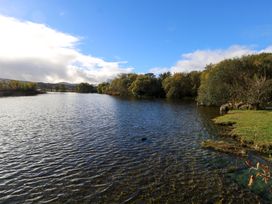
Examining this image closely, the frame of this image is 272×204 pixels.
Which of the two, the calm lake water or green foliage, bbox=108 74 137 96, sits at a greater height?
green foliage, bbox=108 74 137 96

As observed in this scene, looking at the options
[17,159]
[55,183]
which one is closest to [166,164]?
[55,183]

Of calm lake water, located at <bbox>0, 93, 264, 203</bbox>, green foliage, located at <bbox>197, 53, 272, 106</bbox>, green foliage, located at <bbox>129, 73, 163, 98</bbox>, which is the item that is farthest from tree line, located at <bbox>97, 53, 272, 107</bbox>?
calm lake water, located at <bbox>0, 93, 264, 203</bbox>

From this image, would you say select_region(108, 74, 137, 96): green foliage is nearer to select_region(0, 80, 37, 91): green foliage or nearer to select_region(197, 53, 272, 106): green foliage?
select_region(0, 80, 37, 91): green foliage

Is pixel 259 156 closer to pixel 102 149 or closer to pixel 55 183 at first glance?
pixel 102 149

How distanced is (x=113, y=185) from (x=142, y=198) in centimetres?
250

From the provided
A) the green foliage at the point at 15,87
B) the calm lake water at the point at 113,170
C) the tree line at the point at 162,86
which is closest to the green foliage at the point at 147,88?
the tree line at the point at 162,86

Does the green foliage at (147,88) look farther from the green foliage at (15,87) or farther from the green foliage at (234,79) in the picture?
the green foliage at (15,87)

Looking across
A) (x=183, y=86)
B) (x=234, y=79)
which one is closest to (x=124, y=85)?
(x=183, y=86)

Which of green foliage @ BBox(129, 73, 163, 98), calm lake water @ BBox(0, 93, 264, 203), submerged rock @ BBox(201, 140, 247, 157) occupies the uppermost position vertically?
green foliage @ BBox(129, 73, 163, 98)

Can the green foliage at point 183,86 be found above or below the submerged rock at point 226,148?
above

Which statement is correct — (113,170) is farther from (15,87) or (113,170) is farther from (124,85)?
(15,87)

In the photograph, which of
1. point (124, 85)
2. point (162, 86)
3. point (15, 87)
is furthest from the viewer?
point (15, 87)

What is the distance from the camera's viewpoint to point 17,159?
61.1 ft

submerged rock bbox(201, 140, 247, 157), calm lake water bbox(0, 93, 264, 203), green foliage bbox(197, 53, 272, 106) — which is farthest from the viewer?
green foliage bbox(197, 53, 272, 106)
